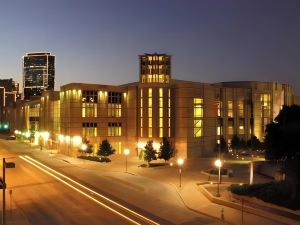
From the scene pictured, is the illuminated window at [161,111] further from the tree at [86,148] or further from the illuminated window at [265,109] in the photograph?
the illuminated window at [265,109]

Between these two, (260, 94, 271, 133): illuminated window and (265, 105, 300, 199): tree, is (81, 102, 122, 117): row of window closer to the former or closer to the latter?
(260, 94, 271, 133): illuminated window

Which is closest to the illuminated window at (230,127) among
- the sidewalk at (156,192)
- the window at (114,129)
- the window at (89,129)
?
the window at (114,129)

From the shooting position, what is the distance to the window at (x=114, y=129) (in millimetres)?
82300

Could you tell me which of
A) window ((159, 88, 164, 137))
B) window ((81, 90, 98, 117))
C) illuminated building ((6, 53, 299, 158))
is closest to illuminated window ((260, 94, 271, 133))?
illuminated building ((6, 53, 299, 158))

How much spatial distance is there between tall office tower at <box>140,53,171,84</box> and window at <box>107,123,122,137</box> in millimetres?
21085

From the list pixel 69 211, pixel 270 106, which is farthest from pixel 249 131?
pixel 69 211

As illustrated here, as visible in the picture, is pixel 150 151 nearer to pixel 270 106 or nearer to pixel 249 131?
pixel 249 131

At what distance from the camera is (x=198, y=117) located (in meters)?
76.8

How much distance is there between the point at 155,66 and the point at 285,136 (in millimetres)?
66069

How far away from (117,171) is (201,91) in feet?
88.1

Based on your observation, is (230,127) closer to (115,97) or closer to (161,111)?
(161,111)

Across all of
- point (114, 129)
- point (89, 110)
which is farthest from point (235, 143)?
point (89, 110)

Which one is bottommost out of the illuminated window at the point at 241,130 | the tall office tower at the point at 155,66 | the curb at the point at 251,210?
the curb at the point at 251,210

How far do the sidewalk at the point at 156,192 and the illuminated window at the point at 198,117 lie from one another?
600 inches
